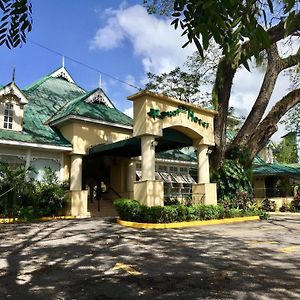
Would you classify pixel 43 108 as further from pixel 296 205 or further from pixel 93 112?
pixel 296 205

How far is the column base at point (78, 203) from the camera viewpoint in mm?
17125

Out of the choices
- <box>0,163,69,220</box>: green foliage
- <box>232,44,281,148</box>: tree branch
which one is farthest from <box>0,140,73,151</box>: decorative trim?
<box>232,44,281,148</box>: tree branch

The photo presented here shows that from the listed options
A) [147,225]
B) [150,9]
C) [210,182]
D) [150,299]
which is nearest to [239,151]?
[210,182]

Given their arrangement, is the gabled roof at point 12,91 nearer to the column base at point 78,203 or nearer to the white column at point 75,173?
the white column at point 75,173

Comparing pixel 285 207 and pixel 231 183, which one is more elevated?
pixel 231 183

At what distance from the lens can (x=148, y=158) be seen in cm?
1459

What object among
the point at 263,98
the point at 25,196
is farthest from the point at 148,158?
the point at 263,98

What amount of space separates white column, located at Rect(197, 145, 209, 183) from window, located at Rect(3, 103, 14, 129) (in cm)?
953

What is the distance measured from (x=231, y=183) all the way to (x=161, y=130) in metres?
5.79

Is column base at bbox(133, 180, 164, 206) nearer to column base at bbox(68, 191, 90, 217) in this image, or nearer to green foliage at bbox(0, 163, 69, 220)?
column base at bbox(68, 191, 90, 217)

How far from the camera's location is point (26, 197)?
15719 mm

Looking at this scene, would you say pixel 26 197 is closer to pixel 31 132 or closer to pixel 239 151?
pixel 31 132

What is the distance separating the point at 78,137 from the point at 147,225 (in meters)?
7.24

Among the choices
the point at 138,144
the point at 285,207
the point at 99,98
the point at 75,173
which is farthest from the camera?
the point at 285,207
